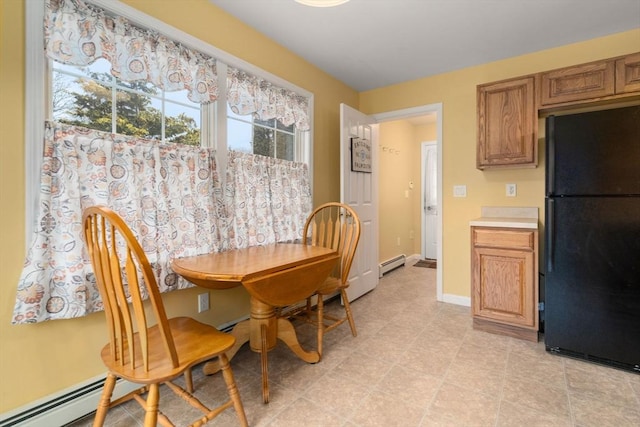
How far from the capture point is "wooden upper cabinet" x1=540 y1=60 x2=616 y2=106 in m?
2.16

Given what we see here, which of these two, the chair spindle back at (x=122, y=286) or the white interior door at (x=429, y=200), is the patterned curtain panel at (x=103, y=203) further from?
the white interior door at (x=429, y=200)

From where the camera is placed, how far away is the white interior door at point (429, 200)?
17.0 feet

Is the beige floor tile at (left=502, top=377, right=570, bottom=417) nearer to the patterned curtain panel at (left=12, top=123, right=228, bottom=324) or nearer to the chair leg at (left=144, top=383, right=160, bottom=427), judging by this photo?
the chair leg at (left=144, top=383, right=160, bottom=427)

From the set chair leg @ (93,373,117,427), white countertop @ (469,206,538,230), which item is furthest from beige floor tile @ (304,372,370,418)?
white countertop @ (469,206,538,230)

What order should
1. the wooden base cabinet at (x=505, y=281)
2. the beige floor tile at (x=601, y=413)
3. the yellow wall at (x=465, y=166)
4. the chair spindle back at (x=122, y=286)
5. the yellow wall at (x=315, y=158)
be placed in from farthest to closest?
the yellow wall at (x=465, y=166) < the wooden base cabinet at (x=505, y=281) < the beige floor tile at (x=601, y=413) < the yellow wall at (x=315, y=158) < the chair spindle back at (x=122, y=286)

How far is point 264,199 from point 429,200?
147 inches

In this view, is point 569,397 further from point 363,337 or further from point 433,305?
point 433,305

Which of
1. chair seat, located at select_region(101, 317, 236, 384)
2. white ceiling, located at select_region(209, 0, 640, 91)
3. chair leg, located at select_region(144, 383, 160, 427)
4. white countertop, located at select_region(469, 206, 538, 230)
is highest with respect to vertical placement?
white ceiling, located at select_region(209, 0, 640, 91)

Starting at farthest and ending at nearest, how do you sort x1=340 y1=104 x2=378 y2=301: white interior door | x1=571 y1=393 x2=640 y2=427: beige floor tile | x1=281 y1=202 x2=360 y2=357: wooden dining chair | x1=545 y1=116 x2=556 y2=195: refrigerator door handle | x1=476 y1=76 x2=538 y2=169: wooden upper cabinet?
x1=340 y1=104 x2=378 y2=301: white interior door
x1=476 y1=76 x2=538 y2=169: wooden upper cabinet
x1=281 y1=202 x2=360 y2=357: wooden dining chair
x1=545 y1=116 x2=556 y2=195: refrigerator door handle
x1=571 y1=393 x2=640 y2=427: beige floor tile

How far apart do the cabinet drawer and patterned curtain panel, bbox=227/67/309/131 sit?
5.82 ft

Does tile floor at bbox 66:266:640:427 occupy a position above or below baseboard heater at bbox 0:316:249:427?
below

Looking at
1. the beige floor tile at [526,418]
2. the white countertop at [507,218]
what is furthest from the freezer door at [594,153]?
the beige floor tile at [526,418]

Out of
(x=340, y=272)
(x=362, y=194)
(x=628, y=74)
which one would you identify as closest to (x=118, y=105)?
(x=340, y=272)

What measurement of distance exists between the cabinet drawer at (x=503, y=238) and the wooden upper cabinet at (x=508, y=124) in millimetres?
617
